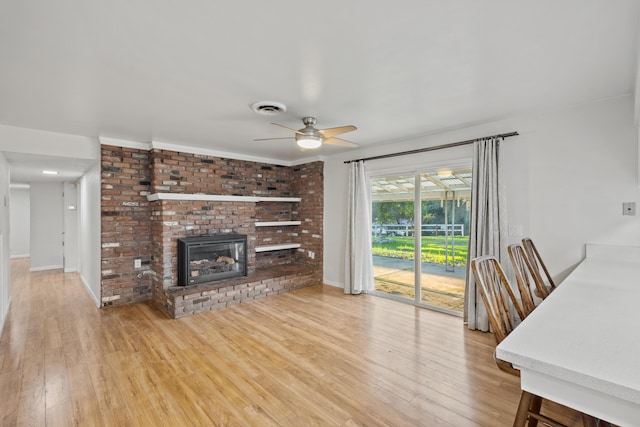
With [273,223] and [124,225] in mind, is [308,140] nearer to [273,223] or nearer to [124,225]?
[273,223]

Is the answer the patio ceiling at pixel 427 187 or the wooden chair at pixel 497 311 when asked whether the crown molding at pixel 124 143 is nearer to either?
the patio ceiling at pixel 427 187

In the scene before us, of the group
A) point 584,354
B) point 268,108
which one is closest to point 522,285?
point 584,354

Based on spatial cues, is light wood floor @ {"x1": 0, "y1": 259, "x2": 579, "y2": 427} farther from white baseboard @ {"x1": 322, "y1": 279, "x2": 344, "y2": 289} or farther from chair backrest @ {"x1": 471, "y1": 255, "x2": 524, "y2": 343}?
white baseboard @ {"x1": 322, "y1": 279, "x2": 344, "y2": 289}

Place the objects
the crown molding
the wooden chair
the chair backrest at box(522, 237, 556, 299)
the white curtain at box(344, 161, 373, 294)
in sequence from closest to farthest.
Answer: the wooden chair → the chair backrest at box(522, 237, 556, 299) → the crown molding → the white curtain at box(344, 161, 373, 294)

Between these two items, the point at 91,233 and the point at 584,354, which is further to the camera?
the point at 91,233

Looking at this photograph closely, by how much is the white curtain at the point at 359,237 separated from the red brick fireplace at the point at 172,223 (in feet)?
2.76

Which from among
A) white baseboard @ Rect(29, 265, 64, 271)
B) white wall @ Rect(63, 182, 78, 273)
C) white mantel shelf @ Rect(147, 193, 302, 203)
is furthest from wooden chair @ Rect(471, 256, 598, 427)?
white baseboard @ Rect(29, 265, 64, 271)

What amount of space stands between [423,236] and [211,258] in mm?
3225

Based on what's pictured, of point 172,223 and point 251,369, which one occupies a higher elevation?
point 172,223

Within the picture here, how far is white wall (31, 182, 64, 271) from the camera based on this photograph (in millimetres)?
6918

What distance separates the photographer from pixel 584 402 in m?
0.82

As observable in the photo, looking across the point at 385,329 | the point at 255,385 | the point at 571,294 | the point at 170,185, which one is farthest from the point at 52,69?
the point at 385,329

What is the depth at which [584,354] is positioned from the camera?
0.89 m

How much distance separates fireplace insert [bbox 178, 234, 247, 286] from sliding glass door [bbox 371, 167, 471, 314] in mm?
2249
